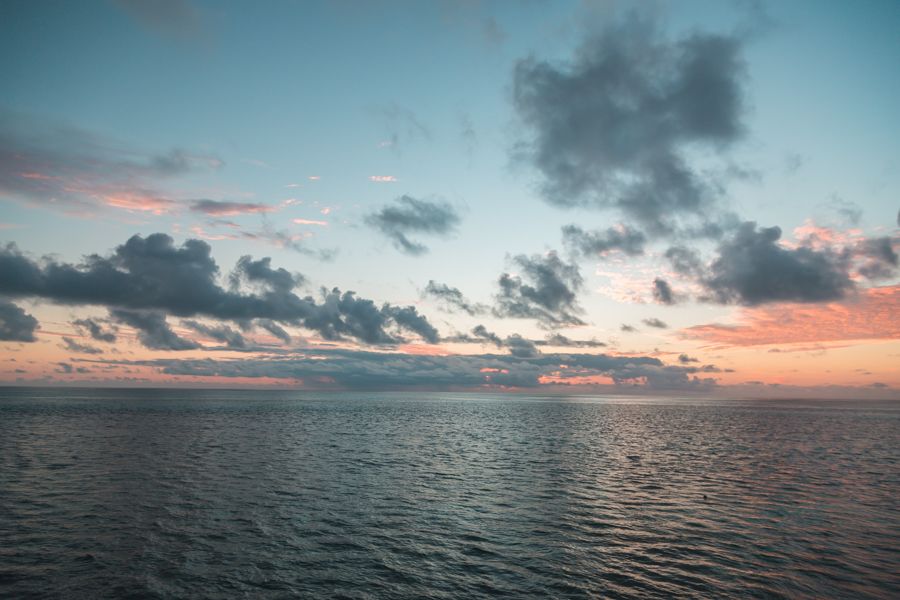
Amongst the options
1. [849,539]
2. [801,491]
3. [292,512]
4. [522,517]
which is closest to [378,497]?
[292,512]

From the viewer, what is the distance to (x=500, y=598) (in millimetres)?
20312

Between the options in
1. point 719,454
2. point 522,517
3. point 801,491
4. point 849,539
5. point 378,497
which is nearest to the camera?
point 849,539

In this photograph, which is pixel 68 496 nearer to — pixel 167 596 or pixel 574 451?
pixel 167 596

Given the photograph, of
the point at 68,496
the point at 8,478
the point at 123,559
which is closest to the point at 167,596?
the point at 123,559

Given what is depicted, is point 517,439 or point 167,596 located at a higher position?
point 167,596

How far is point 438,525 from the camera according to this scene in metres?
30.8

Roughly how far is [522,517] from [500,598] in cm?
1295

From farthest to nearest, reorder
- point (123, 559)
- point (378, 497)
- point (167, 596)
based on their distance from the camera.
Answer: point (378, 497) → point (123, 559) → point (167, 596)

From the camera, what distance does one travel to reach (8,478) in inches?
1629

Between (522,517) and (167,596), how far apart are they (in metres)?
20.9

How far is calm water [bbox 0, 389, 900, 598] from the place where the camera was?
859 inches

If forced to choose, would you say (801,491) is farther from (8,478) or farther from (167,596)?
(8,478)

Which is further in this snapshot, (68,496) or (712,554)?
(68,496)

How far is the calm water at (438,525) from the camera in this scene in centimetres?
2181
